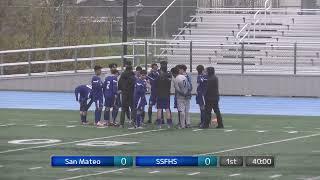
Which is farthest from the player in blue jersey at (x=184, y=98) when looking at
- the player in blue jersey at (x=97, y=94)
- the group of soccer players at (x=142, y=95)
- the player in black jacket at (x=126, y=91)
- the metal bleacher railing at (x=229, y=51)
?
the metal bleacher railing at (x=229, y=51)

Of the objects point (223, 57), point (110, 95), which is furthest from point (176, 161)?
point (223, 57)

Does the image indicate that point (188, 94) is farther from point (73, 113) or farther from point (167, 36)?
point (167, 36)

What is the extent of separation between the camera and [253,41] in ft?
123

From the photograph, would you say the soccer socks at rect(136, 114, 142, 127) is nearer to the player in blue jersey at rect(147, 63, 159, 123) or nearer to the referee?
the player in blue jersey at rect(147, 63, 159, 123)

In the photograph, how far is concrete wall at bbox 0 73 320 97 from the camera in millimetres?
33594

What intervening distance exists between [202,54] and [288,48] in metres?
3.75

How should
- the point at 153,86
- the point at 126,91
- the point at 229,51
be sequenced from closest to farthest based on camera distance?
1. the point at 126,91
2. the point at 153,86
3. the point at 229,51

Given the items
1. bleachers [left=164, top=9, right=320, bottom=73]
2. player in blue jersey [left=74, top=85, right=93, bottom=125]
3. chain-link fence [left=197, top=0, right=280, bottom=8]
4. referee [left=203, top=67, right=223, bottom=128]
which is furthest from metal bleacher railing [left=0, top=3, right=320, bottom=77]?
referee [left=203, top=67, right=223, bottom=128]

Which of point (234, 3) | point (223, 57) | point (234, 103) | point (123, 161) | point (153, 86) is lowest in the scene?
point (234, 103)

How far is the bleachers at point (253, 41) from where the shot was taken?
35688 mm

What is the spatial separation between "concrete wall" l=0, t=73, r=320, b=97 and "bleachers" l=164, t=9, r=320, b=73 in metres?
0.80

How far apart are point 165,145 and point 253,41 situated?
19313mm

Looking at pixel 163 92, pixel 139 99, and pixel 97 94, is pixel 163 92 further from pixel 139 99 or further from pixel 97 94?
pixel 97 94

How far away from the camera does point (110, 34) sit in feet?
140
